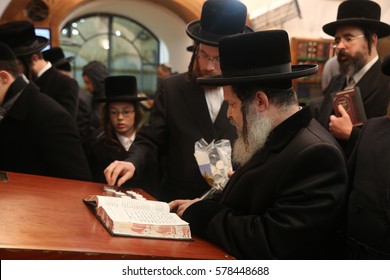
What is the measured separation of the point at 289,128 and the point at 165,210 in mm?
607

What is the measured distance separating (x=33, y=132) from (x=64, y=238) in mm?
1585

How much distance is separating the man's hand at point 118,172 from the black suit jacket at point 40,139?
0.50m

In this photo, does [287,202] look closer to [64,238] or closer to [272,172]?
[272,172]

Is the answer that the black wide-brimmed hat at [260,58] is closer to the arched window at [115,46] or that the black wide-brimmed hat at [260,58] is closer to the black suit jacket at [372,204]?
the black suit jacket at [372,204]

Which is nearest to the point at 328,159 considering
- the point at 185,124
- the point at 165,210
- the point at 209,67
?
the point at 165,210

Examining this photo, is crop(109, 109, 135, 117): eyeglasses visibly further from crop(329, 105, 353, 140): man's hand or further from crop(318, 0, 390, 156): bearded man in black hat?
crop(329, 105, 353, 140): man's hand

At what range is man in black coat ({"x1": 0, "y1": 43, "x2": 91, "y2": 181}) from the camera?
3.06 meters

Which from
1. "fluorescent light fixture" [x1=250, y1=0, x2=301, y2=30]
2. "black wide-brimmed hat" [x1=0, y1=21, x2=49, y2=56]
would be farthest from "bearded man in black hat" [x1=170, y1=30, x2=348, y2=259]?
"fluorescent light fixture" [x1=250, y1=0, x2=301, y2=30]

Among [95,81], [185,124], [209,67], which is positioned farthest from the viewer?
[95,81]

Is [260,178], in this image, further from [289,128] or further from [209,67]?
[209,67]

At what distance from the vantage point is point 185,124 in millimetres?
3191

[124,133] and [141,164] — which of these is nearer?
[141,164]

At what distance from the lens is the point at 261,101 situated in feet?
6.43

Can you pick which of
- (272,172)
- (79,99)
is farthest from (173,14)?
(272,172)
